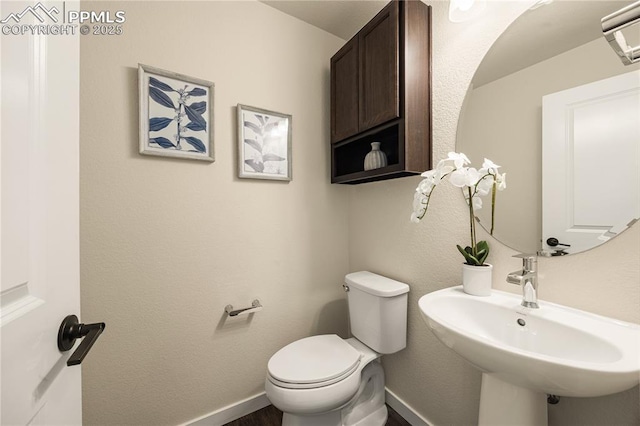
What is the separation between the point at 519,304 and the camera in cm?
87

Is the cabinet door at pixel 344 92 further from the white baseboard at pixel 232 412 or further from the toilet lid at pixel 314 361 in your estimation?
the white baseboard at pixel 232 412

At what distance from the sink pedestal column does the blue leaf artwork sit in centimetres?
153

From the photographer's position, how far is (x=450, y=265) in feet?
3.81

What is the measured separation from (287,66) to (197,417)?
2.05 meters

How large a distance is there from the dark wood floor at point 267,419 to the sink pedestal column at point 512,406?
0.70 meters

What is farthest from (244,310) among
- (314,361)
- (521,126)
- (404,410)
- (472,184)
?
(521,126)

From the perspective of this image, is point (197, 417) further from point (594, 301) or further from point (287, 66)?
point (287, 66)

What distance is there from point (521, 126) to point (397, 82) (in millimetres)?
528

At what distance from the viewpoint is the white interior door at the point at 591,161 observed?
73cm

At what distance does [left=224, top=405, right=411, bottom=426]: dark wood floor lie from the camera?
136 cm

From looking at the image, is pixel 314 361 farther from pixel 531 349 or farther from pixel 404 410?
pixel 531 349

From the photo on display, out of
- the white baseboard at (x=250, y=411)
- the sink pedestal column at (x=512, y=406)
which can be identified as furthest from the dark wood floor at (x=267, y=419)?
the sink pedestal column at (x=512, y=406)

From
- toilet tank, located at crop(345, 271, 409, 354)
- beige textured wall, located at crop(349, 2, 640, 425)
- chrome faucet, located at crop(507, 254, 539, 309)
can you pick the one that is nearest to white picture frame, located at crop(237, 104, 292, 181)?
beige textured wall, located at crop(349, 2, 640, 425)

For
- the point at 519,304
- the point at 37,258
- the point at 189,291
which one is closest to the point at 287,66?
the point at 189,291
